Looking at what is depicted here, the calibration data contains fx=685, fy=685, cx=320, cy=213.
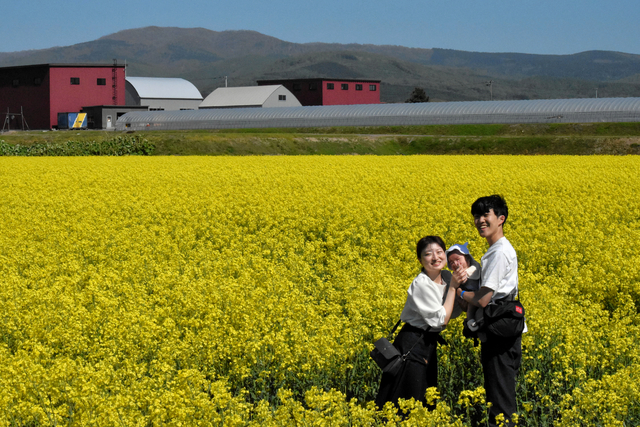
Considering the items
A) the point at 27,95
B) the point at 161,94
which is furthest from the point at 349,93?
the point at 27,95

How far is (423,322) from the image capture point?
6.01 m

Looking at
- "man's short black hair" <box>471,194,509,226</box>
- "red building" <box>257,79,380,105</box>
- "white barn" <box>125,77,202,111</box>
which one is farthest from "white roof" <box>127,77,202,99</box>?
"man's short black hair" <box>471,194,509,226</box>

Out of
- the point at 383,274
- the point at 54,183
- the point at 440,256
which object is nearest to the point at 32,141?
the point at 54,183

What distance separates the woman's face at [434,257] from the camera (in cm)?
589

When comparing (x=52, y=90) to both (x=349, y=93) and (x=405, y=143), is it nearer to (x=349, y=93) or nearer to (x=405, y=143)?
(x=349, y=93)

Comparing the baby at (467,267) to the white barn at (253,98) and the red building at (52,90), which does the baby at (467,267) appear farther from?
the white barn at (253,98)

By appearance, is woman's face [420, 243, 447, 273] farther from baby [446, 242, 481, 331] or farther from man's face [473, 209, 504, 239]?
man's face [473, 209, 504, 239]

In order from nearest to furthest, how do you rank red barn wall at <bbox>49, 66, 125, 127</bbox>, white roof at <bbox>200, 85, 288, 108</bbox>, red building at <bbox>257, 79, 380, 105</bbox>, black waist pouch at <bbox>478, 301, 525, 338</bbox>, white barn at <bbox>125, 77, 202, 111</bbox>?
black waist pouch at <bbox>478, 301, 525, 338</bbox>
red barn wall at <bbox>49, 66, 125, 127</bbox>
white roof at <bbox>200, 85, 288, 108</bbox>
white barn at <bbox>125, 77, 202, 111</bbox>
red building at <bbox>257, 79, 380, 105</bbox>

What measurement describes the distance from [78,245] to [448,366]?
25.7 feet

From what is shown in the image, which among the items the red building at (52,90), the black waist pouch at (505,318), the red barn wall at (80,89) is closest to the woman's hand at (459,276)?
the black waist pouch at (505,318)

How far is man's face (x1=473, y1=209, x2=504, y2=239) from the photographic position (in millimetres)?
5836

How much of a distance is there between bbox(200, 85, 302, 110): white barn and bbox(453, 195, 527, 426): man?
88246 millimetres

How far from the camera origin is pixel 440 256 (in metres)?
5.89

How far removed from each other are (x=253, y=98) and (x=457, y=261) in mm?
91212
